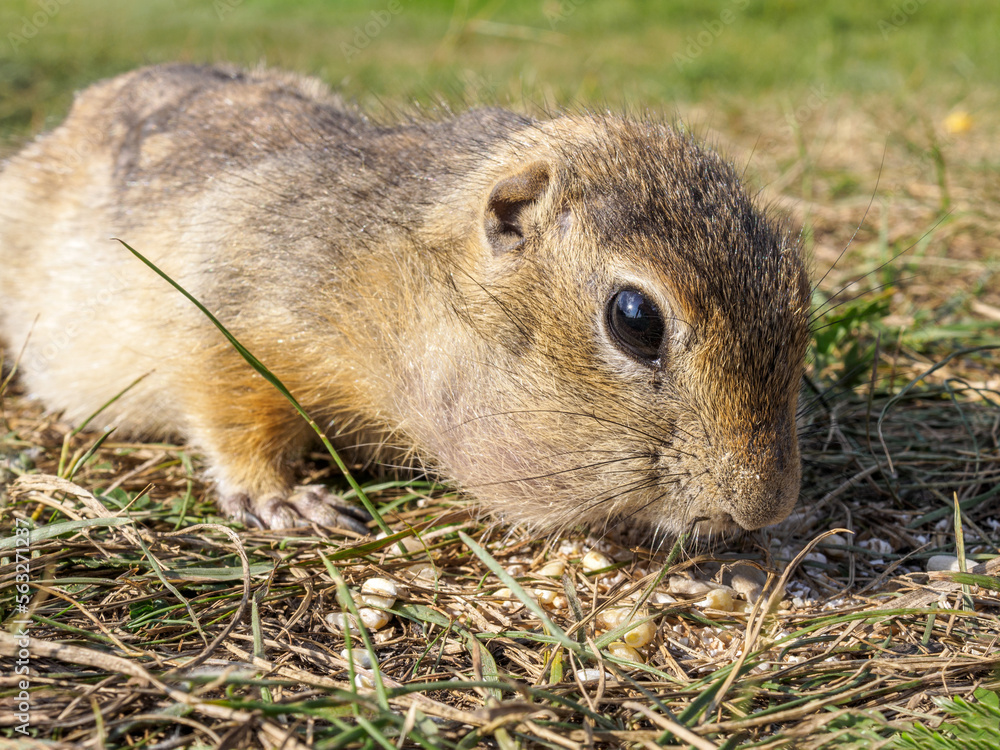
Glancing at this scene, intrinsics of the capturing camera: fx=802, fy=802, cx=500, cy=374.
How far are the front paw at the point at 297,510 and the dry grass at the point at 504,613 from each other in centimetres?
9

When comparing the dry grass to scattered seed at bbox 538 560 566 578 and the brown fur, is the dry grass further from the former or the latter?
the brown fur

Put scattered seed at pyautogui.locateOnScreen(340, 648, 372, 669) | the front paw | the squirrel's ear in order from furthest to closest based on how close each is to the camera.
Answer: the front paw, the squirrel's ear, scattered seed at pyautogui.locateOnScreen(340, 648, 372, 669)

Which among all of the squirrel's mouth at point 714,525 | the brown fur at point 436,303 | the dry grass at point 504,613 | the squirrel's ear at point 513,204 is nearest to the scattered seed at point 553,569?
the dry grass at point 504,613

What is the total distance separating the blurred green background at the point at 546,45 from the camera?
980 cm

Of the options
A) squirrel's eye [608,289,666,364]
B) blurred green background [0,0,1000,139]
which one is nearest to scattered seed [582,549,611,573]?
squirrel's eye [608,289,666,364]

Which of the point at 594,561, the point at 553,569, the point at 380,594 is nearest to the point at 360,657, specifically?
the point at 380,594

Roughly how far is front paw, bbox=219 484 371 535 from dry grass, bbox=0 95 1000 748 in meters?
0.09

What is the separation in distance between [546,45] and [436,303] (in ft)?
43.0

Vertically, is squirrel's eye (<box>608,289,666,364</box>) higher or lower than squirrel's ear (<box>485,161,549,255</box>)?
lower

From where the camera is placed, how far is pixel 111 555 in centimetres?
312

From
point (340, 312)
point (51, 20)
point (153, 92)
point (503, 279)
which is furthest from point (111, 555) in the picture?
point (51, 20)

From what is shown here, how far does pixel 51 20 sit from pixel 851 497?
1578cm

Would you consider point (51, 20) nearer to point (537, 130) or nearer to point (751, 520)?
point (537, 130)

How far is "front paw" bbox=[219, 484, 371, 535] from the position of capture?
3.62 metres
